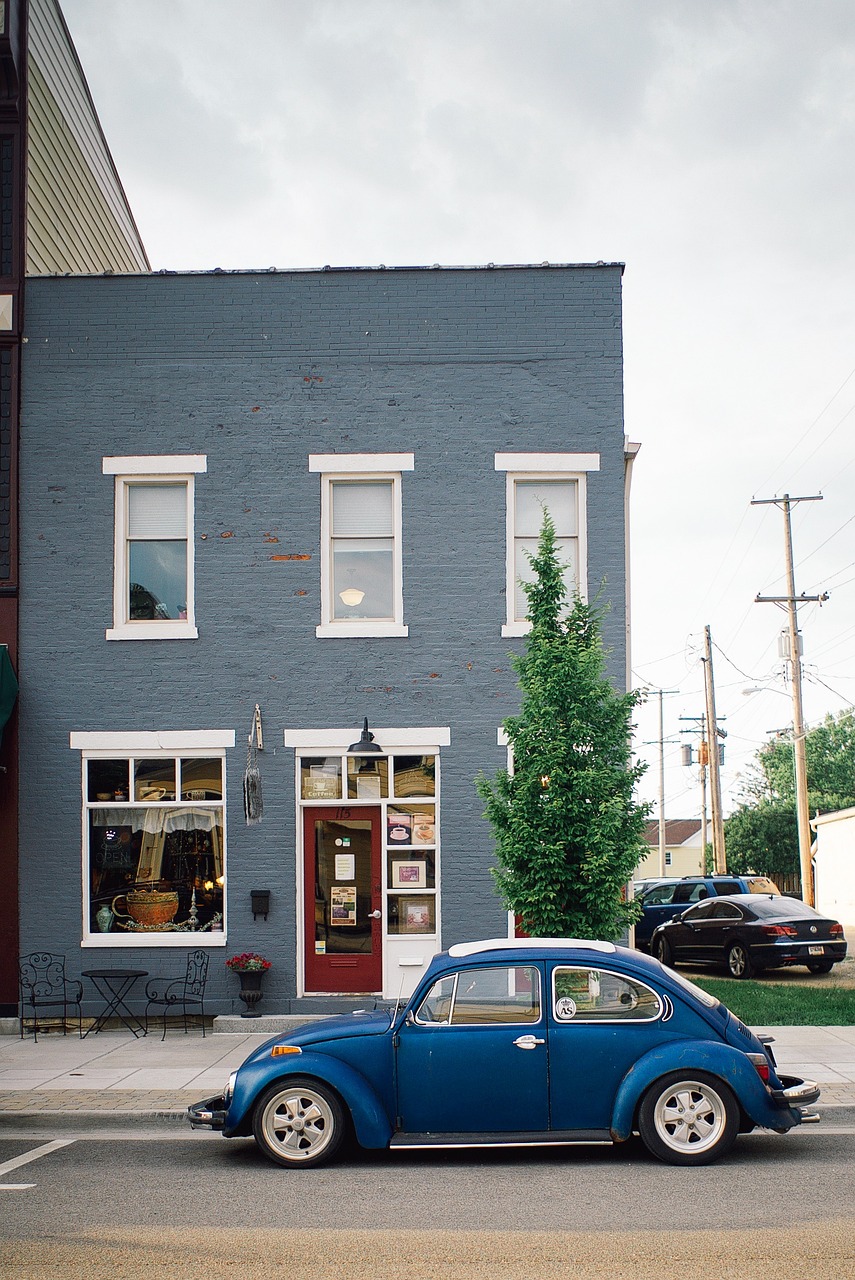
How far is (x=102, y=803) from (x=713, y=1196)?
910 centimetres

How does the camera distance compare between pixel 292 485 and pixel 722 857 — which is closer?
pixel 292 485

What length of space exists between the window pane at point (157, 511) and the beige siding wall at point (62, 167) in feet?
10.4

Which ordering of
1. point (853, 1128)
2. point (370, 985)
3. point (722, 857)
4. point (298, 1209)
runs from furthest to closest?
point (722, 857)
point (370, 985)
point (853, 1128)
point (298, 1209)

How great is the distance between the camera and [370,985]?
1412 cm

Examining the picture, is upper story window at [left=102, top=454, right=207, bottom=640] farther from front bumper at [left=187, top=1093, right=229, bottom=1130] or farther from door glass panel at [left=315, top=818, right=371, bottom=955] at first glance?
front bumper at [left=187, top=1093, right=229, bottom=1130]

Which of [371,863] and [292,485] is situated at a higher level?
[292,485]

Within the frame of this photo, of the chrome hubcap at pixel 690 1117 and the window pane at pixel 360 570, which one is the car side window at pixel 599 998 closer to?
the chrome hubcap at pixel 690 1117

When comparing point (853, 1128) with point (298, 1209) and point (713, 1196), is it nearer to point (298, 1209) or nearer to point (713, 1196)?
point (713, 1196)

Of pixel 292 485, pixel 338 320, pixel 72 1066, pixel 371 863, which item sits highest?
pixel 338 320

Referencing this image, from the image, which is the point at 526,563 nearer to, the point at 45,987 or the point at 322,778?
the point at 322,778

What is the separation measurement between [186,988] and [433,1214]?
24.9 feet

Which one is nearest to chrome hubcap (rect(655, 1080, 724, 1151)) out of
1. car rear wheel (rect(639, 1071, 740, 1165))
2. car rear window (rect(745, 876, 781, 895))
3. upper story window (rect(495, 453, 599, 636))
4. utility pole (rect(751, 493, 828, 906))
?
car rear wheel (rect(639, 1071, 740, 1165))

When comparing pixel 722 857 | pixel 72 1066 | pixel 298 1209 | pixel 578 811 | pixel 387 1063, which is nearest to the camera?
pixel 298 1209

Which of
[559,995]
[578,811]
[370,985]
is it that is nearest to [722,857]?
[370,985]
